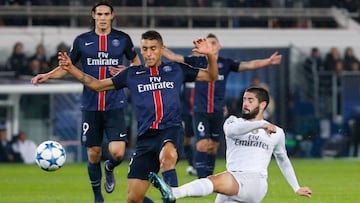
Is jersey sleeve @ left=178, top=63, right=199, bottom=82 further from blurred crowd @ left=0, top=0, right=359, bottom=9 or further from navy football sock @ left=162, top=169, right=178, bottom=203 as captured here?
blurred crowd @ left=0, top=0, right=359, bottom=9

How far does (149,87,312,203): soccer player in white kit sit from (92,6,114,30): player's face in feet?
12.6

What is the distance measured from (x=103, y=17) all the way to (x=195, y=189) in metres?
4.67

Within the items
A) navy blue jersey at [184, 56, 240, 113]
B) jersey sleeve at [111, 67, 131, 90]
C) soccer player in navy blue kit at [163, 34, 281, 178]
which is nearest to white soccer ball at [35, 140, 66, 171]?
jersey sleeve at [111, 67, 131, 90]

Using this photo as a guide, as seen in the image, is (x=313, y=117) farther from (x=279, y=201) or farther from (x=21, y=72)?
(x=279, y=201)

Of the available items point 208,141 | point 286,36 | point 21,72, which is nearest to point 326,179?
point 208,141

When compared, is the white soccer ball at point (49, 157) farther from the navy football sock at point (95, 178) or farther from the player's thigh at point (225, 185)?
the player's thigh at point (225, 185)

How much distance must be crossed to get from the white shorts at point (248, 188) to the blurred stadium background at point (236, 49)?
19.3 metres

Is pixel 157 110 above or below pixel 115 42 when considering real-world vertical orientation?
below

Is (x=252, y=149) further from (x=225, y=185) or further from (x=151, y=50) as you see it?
(x=151, y=50)

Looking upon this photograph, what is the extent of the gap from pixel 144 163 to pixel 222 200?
4.10 ft

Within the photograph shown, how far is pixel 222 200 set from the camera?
10789 millimetres

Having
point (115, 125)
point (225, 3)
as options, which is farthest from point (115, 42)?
point (225, 3)

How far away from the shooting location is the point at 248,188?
419 inches

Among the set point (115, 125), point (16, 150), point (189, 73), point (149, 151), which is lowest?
point (16, 150)
